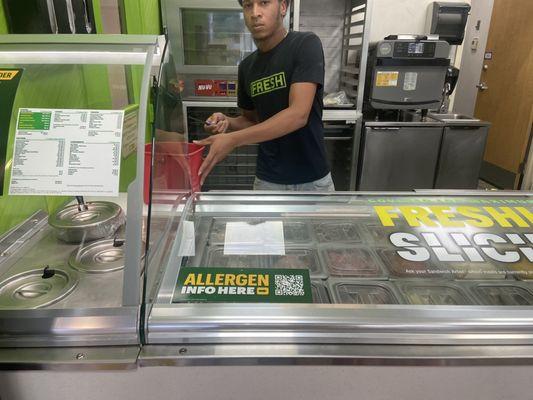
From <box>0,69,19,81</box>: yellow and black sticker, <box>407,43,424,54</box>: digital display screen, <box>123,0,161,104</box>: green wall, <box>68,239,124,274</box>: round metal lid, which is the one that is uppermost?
<box>123,0,161,104</box>: green wall

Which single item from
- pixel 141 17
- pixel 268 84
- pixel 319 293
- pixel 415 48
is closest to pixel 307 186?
pixel 268 84

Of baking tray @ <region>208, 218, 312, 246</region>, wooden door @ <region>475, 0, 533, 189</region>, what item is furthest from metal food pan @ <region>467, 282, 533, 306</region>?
wooden door @ <region>475, 0, 533, 189</region>

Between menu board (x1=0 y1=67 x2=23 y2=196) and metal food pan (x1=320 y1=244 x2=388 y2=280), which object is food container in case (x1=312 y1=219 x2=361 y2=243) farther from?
menu board (x1=0 y1=67 x2=23 y2=196)

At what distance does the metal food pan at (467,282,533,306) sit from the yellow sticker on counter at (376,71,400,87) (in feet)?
8.82

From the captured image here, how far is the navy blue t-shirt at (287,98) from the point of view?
1.68m

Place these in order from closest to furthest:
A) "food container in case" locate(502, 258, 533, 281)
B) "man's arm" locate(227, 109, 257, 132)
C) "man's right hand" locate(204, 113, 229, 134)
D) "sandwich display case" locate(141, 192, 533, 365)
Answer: "sandwich display case" locate(141, 192, 533, 365) < "food container in case" locate(502, 258, 533, 281) < "man's right hand" locate(204, 113, 229, 134) < "man's arm" locate(227, 109, 257, 132)

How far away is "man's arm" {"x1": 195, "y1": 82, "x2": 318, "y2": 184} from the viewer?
4.12 ft

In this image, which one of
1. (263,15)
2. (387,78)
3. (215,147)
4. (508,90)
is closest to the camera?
(215,147)

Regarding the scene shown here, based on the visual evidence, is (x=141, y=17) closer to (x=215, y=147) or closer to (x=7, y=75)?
(x=215, y=147)

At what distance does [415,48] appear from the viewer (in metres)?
3.19

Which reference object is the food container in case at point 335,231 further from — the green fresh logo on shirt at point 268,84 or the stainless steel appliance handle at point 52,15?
the stainless steel appliance handle at point 52,15

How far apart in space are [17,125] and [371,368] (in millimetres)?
893

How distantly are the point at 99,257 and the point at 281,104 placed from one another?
3.77 ft

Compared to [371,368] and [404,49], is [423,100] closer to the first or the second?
[404,49]
